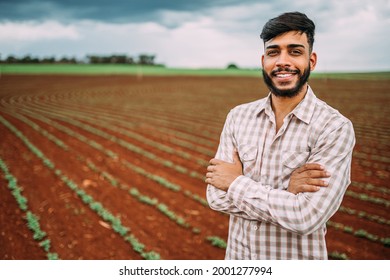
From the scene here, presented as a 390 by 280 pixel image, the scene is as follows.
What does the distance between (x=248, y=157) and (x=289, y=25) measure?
656mm

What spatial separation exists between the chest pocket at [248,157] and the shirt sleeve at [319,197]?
0.21 meters

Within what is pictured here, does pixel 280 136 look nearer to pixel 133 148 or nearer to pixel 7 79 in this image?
pixel 133 148

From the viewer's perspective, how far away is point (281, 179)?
158cm

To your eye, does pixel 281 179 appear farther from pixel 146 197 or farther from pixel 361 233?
pixel 146 197

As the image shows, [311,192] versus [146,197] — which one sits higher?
[311,192]

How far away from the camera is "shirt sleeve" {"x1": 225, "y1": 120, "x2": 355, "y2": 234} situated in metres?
1.38

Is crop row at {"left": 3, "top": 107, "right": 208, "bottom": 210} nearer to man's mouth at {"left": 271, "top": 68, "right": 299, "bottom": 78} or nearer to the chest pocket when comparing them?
the chest pocket

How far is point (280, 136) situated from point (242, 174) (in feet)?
0.90

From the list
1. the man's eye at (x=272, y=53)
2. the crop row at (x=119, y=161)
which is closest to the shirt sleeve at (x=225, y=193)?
the man's eye at (x=272, y=53)

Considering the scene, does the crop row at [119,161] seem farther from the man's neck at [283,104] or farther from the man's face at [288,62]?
the man's face at [288,62]

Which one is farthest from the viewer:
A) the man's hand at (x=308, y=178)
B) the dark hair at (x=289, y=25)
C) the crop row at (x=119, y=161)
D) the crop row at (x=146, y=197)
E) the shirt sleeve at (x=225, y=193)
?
the crop row at (x=119, y=161)

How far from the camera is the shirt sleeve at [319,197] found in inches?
54.3

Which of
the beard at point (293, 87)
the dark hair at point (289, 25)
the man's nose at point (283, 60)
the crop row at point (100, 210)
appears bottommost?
the crop row at point (100, 210)

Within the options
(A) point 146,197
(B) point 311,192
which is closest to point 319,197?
(B) point 311,192
